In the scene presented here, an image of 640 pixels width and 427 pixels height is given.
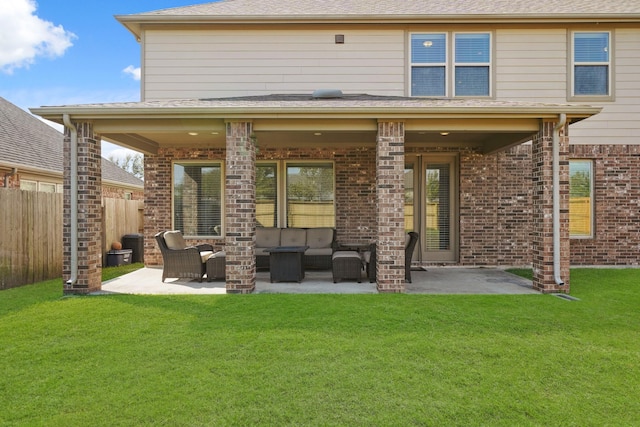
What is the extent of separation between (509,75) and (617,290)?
5180 millimetres

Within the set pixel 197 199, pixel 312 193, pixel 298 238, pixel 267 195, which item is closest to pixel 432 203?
pixel 312 193

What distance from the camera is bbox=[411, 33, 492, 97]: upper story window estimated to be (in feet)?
29.5

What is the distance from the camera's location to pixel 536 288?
6.68m

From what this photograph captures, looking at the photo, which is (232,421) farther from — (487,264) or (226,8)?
Answer: (226,8)

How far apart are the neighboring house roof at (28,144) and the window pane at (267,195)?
646 centimetres

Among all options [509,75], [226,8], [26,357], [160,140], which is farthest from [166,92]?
[509,75]

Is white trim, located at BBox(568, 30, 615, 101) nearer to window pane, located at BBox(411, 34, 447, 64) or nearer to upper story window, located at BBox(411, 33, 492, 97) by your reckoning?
upper story window, located at BBox(411, 33, 492, 97)

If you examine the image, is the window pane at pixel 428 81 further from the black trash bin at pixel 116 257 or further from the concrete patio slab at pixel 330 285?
the black trash bin at pixel 116 257

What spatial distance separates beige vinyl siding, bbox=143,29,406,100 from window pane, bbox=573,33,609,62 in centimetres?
404

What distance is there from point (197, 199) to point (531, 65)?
8528mm

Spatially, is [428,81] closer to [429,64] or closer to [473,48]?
[429,64]

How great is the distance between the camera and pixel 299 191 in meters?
9.49

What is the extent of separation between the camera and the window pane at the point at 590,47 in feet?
29.5

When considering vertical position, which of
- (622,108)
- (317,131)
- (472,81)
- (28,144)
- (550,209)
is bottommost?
(550,209)
